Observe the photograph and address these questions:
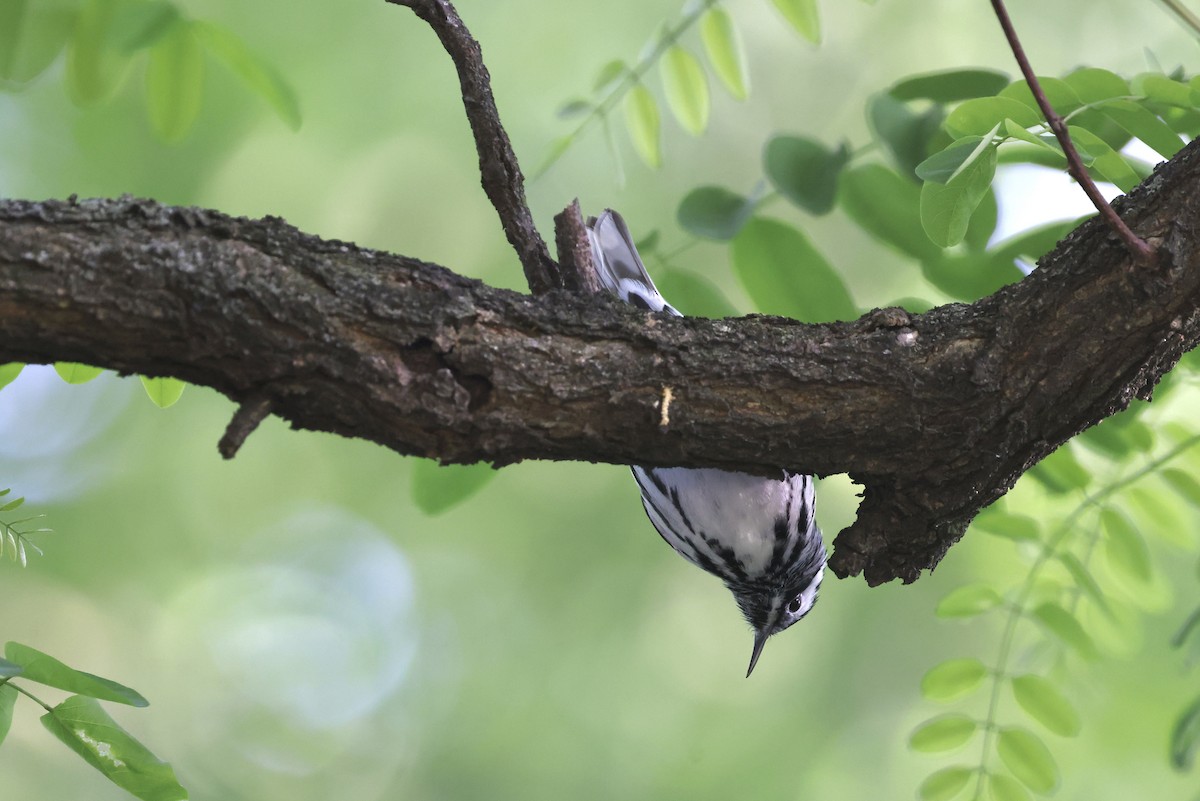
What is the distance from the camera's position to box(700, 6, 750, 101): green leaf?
2.31 metres

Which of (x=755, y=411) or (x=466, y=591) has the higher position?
(x=466, y=591)

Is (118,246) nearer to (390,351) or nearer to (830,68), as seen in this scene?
(390,351)

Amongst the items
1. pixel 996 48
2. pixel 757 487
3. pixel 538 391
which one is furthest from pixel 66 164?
pixel 996 48

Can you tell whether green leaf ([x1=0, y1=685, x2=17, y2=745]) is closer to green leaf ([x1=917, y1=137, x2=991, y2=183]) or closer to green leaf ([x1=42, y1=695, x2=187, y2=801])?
green leaf ([x1=42, y1=695, x2=187, y2=801])

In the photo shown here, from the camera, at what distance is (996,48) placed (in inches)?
195

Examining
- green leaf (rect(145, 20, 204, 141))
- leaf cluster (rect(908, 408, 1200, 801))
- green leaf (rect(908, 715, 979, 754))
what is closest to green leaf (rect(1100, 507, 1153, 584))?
leaf cluster (rect(908, 408, 1200, 801))

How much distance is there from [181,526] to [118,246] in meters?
4.41

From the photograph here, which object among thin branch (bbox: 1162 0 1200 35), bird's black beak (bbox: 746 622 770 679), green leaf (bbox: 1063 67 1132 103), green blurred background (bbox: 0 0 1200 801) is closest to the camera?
green leaf (bbox: 1063 67 1132 103)

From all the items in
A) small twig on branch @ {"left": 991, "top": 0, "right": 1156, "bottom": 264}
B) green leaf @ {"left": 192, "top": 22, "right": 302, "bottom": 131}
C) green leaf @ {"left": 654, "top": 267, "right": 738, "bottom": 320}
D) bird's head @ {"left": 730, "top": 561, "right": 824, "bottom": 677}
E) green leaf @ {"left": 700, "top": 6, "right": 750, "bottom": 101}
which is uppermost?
A: green leaf @ {"left": 700, "top": 6, "right": 750, "bottom": 101}

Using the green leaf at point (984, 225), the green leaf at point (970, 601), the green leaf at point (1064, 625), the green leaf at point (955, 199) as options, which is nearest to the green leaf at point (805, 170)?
the green leaf at point (984, 225)

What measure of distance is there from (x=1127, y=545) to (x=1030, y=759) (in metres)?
0.54

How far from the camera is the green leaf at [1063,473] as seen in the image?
228 centimetres

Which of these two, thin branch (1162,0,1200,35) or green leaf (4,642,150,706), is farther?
thin branch (1162,0,1200,35)

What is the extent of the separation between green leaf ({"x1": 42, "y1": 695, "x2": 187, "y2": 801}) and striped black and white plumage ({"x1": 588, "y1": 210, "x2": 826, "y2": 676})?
105cm
